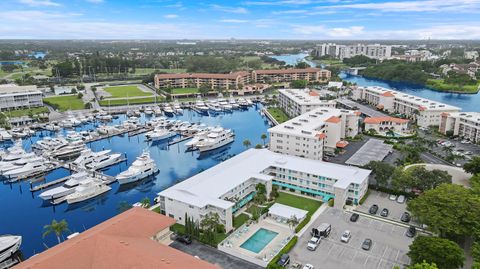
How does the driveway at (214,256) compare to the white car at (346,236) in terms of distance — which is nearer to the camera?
the driveway at (214,256)

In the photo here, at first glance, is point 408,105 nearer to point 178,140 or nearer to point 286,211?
point 178,140

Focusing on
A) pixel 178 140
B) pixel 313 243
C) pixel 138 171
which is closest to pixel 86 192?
pixel 138 171

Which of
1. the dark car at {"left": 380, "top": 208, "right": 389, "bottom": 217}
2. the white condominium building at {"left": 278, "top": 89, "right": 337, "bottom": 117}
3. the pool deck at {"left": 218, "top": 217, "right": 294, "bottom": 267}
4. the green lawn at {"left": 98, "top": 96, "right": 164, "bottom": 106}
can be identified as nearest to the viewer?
the pool deck at {"left": 218, "top": 217, "right": 294, "bottom": 267}

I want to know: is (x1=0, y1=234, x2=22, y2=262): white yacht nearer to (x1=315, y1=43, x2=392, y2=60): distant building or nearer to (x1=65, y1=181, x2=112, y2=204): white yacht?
(x1=65, y1=181, x2=112, y2=204): white yacht

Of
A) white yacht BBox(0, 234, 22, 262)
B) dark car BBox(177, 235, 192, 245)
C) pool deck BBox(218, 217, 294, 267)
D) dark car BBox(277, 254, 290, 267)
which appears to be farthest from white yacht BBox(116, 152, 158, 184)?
dark car BBox(277, 254, 290, 267)

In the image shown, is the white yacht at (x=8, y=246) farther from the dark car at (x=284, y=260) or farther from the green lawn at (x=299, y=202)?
the green lawn at (x=299, y=202)

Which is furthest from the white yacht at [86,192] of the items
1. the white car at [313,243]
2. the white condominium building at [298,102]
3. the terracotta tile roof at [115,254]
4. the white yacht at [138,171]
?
the white condominium building at [298,102]
